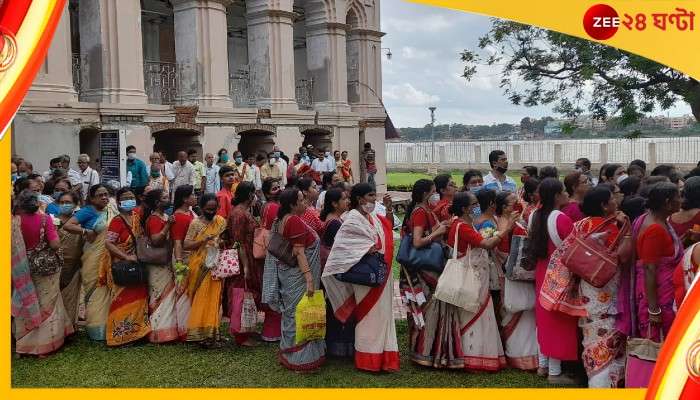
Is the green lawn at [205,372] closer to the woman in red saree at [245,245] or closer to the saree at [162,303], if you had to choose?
the saree at [162,303]

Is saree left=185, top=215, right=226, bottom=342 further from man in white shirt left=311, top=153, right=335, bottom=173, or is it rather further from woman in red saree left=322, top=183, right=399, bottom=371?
man in white shirt left=311, top=153, right=335, bottom=173

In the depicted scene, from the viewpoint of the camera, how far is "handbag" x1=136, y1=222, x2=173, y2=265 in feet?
19.6

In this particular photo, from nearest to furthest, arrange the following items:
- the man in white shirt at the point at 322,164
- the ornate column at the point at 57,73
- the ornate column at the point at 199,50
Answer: the ornate column at the point at 57,73 → the ornate column at the point at 199,50 → the man in white shirt at the point at 322,164

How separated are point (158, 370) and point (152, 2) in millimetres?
12141

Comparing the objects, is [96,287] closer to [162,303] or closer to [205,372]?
[162,303]

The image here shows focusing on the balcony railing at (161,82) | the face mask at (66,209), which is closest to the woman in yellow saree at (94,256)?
the face mask at (66,209)

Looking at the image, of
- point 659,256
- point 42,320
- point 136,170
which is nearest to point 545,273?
point 659,256

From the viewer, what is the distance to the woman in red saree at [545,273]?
4867 millimetres

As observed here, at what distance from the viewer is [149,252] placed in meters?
5.98

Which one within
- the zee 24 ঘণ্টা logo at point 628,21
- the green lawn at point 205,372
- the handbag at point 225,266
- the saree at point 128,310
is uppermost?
the zee 24 ঘণ্টা logo at point 628,21

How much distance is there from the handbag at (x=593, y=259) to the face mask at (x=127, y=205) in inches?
141

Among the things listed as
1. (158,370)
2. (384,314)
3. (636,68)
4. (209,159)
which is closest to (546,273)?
(384,314)

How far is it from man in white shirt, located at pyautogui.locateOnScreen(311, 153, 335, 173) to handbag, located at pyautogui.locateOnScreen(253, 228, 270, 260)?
8.35 m

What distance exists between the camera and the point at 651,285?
160 inches
